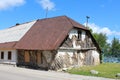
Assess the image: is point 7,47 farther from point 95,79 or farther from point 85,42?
point 95,79

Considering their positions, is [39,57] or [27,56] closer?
[39,57]

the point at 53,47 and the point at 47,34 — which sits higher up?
the point at 47,34

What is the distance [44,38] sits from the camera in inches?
1175

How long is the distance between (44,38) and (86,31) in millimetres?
6381

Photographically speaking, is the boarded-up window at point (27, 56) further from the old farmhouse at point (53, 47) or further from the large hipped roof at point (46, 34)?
the large hipped roof at point (46, 34)

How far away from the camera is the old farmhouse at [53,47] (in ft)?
90.7

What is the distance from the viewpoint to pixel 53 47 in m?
26.6

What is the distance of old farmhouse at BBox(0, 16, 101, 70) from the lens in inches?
1089

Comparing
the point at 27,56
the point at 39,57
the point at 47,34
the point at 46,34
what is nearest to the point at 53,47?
the point at 39,57

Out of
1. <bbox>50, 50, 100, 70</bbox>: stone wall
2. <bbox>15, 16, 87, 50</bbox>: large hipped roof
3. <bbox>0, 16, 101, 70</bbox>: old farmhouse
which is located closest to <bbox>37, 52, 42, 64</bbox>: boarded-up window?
<bbox>0, 16, 101, 70</bbox>: old farmhouse

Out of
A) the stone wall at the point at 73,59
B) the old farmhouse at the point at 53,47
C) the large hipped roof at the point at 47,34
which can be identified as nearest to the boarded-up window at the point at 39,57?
the old farmhouse at the point at 53,47

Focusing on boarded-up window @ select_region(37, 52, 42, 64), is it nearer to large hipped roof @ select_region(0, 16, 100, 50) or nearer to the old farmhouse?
the old farmhouse

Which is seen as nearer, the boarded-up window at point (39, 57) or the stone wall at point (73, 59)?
the stone wall at point (73, 59)

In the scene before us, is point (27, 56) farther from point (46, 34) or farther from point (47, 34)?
point (47, 34)
